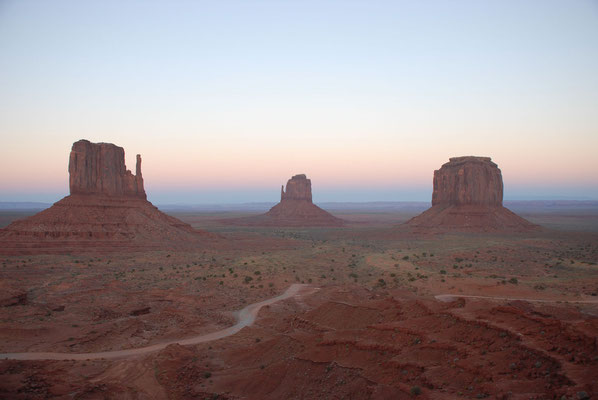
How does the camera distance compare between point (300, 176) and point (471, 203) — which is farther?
point (300, 176)

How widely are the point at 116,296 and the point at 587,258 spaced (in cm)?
4892

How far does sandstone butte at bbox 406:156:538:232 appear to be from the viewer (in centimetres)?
8300

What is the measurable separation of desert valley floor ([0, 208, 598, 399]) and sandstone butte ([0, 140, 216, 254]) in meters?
12.6

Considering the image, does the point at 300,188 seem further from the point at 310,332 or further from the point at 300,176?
the point at 310,332

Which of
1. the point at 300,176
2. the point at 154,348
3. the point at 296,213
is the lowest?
the point at 154,348

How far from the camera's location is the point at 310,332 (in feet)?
64.0

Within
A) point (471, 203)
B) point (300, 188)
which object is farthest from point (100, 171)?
point (300, 188)

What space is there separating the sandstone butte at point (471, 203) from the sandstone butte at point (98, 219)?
165ft

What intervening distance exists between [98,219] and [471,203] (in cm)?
7364

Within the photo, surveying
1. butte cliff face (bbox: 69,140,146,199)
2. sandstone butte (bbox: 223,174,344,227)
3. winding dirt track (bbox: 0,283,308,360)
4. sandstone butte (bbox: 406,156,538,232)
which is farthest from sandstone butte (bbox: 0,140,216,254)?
sandstone butte (bbox: 223,174,344,227)

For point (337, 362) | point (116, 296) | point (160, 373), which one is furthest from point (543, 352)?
point (116, 296)

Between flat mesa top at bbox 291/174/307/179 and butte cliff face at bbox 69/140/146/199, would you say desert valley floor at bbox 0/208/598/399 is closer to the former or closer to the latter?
butte cliff face at bbox 69/140/146/199

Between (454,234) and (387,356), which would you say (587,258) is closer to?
(454,234)

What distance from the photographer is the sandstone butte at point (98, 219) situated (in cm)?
5356
